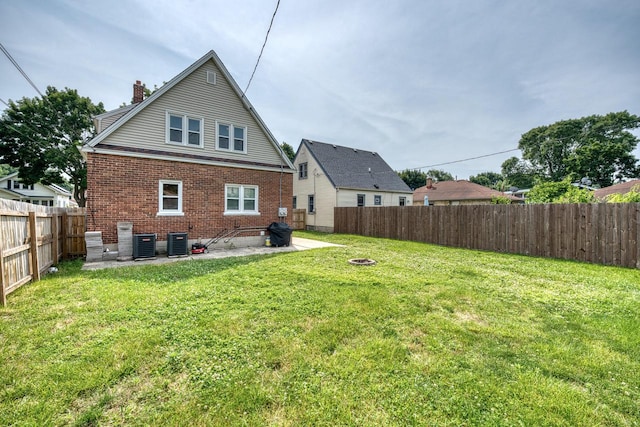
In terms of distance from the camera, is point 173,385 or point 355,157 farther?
point 355,157

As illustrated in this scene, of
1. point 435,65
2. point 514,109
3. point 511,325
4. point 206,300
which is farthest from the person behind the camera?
point 514,109

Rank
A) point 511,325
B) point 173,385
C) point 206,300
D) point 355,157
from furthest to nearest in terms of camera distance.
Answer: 1. point 355,157
2. point 206,300
3. point 511,325
4. point 173,385

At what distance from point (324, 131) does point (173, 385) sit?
25.1 metres

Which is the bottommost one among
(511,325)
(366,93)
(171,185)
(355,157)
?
(511,325)

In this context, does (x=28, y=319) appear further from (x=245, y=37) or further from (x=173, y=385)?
(x=245, y=37)

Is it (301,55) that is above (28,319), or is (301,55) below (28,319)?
above

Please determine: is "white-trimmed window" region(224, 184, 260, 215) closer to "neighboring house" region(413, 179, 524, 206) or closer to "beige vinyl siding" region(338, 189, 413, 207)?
"beige vinyl siding" region(338, 189, 413, 207)

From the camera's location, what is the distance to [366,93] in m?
14.3

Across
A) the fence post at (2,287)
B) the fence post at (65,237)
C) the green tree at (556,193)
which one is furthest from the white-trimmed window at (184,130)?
the green tree at (556,193)

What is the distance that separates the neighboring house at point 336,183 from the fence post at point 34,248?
619 inches

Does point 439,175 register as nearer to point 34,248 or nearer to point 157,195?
point 157,195

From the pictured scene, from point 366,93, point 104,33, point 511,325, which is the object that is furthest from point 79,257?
point 366,93

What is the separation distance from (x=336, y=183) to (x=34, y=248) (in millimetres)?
16287

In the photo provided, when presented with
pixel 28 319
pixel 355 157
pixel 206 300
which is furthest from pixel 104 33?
pixel 355 157
